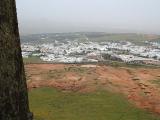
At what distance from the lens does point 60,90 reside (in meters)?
Result: 51.2

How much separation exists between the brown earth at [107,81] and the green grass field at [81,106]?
2.07 m

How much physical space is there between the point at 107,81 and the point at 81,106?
53.7ft

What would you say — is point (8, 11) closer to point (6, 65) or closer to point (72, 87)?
point (6, 65)

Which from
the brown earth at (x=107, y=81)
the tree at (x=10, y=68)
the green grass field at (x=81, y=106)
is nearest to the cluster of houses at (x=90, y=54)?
the brown earth at (x=107, y=81)

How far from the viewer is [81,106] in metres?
41.4

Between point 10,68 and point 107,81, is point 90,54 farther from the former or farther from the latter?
point 10,68

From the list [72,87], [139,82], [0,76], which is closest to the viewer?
[0,76]

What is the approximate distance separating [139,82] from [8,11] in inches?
2161

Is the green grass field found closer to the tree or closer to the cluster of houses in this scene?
the tree

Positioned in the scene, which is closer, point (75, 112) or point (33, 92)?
point (75, 112)

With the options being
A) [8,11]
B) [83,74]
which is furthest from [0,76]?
[83,74]

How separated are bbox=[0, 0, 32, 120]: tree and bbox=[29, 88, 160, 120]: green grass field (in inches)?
1177

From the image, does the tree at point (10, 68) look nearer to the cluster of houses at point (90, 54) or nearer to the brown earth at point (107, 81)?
the brown earth at point (107, 81)

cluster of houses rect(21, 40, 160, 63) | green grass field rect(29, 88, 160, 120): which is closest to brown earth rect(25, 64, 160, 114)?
green grass field rect(29, 88, 160, 120)
